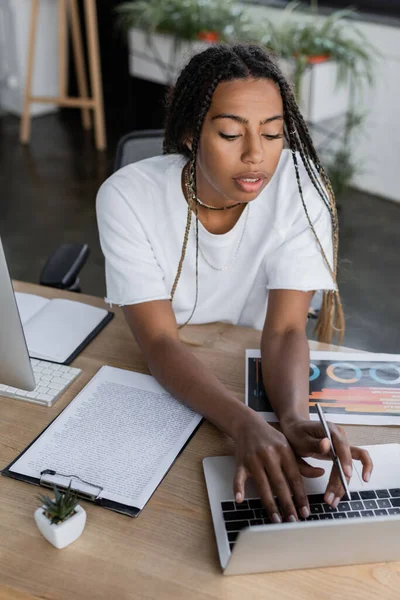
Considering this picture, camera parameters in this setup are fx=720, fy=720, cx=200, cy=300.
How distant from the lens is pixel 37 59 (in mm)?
5156

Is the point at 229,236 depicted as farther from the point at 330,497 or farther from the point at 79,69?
the point at 79,69

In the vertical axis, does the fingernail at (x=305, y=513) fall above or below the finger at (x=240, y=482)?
below

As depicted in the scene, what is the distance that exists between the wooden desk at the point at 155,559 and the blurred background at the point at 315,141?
1815mm

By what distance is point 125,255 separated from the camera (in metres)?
1.46

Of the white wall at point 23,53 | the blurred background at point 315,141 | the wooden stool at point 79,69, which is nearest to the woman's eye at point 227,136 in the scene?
the blurred background at point 315,141

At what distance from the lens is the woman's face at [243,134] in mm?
1305

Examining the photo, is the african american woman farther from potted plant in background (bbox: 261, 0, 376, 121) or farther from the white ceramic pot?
potted plant in background (bbox: 261, 0, 376, 121)

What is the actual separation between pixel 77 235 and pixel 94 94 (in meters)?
1.41

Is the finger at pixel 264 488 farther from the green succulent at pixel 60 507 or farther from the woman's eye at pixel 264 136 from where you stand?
the woman's eye at pixel 264 136

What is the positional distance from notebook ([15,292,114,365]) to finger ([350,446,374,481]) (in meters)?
0.61

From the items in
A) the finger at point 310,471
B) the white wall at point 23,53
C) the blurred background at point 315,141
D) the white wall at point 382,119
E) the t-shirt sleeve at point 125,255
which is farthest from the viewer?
the white wall at point 23,53

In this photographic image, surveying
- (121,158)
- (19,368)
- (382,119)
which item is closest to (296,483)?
(19,368)

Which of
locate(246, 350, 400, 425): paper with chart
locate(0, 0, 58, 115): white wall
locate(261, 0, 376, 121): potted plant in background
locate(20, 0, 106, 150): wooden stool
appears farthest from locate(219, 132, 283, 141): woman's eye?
locate(0, 0, 58, 115): white wall

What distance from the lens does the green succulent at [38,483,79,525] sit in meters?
1.01
